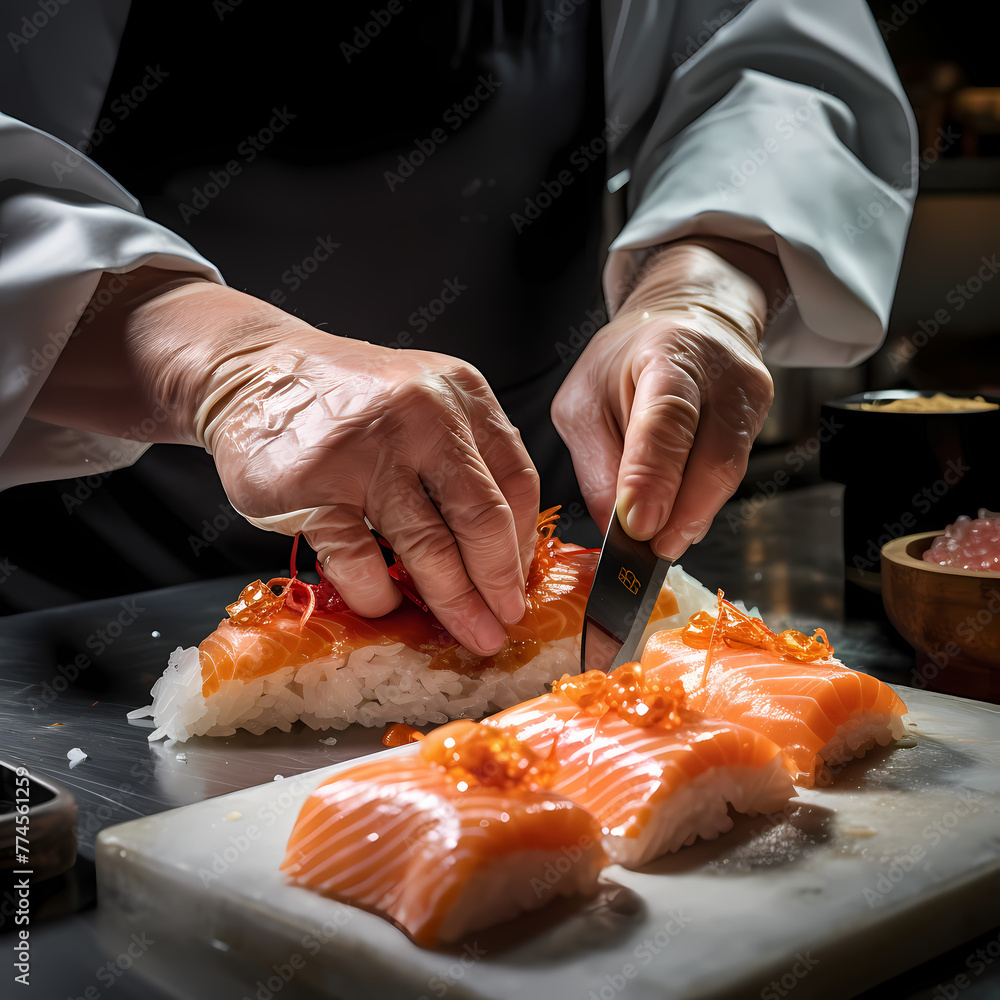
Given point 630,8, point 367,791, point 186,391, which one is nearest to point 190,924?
point 367,791

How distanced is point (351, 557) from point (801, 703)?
71 cm

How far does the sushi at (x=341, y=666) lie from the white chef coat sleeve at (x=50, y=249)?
52cm

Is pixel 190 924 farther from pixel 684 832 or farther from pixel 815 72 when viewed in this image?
pixel 815 72

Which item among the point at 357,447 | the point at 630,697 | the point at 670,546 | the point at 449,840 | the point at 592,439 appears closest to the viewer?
the point at 449,840

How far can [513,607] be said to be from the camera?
1.60 metres

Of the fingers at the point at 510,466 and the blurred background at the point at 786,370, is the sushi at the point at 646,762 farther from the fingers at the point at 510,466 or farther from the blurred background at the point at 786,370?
the blurred background at the point at 786,370

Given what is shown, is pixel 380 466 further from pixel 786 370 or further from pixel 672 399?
pixel 786 370

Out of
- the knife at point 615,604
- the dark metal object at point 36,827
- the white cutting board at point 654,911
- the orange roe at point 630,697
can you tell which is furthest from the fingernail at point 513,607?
the dark metal object at point 36,827

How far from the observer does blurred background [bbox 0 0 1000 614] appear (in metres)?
2.23

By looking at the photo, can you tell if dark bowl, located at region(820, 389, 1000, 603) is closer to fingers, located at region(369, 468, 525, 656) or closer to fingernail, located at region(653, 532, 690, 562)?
fingernail, located at region(653, 532, 690, 562)

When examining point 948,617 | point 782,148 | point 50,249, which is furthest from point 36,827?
point 782,148

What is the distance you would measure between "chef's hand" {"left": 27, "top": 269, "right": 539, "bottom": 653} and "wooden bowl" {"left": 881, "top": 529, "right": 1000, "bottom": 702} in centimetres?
61

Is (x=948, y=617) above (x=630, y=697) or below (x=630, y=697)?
below

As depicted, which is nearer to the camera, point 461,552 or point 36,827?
point 36,827
